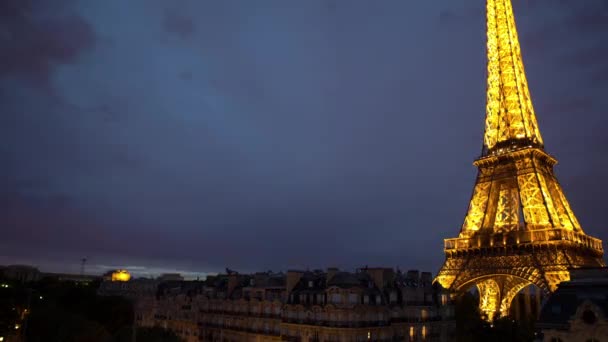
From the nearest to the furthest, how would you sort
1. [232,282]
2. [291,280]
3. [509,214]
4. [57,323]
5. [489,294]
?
1. [57,323]
2. [291,280]
3. [232,282]
4. [489,294]
5. [509,214]

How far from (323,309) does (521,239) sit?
2732 centimetres

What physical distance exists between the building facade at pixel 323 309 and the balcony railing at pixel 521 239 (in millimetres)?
11065

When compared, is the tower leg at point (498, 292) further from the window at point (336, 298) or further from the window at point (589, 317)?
the window at point (589, 317)

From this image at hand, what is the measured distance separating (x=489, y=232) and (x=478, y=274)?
6292 millimetres

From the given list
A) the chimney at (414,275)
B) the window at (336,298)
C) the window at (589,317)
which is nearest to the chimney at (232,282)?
the window at (336,298)

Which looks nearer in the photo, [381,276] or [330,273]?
[330,273]

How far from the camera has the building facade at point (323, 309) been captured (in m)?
38.4

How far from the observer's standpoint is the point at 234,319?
168 feet

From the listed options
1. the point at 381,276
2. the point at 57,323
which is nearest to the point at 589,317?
the point at 381,276

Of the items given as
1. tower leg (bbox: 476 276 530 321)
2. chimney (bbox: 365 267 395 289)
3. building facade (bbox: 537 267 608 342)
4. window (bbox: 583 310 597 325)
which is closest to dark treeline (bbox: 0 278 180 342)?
chimney (bbox: 365 267 395 289)

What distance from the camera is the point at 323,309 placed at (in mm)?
38938

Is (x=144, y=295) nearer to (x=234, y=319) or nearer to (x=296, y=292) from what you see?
(x=234, y=319)

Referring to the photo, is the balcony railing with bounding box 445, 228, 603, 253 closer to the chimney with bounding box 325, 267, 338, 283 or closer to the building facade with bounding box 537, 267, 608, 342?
the chimney with bounding box 325, 267, 338, 283

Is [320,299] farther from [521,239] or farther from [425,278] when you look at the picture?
[521,239]
